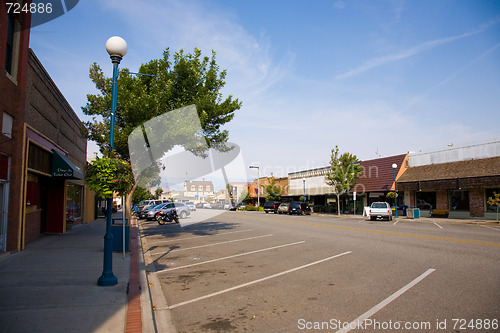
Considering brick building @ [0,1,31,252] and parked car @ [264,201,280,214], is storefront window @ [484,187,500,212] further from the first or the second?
brick building @ [0,1,31,252]

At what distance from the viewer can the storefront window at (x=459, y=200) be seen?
29.3m

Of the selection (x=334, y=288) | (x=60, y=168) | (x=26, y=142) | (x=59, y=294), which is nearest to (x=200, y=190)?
(x=60, y=168)

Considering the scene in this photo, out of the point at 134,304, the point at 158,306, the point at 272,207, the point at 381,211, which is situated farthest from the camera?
the point at 272,207

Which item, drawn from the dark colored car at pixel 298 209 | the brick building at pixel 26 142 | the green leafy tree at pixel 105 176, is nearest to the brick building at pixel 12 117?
the brick building at pixel 26 142

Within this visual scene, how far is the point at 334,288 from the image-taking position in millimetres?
7078

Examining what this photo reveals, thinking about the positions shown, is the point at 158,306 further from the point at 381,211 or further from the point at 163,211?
the point at 381,211

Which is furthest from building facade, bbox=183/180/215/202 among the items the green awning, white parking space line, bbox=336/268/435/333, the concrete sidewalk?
white parking space line, bbox=336/268/435/333

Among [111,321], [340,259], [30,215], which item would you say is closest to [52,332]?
[111,321]

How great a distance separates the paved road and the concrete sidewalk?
902mm

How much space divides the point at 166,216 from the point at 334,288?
21.9 meters

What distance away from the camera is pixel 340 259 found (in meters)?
10.2

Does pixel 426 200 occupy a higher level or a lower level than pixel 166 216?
higher

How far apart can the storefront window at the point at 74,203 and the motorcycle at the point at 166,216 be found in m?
5.55

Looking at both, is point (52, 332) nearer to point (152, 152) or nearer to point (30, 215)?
point (30, 215)
